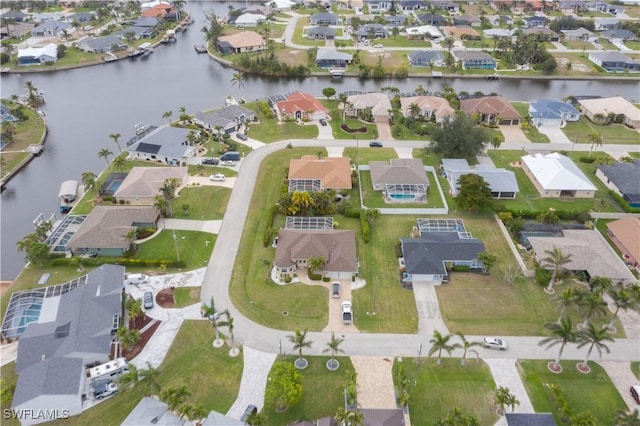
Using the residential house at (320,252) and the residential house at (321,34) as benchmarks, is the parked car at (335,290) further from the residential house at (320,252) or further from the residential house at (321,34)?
the residential house at (321,34)

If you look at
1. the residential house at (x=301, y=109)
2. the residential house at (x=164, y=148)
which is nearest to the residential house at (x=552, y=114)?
the residential house at (x=301, y=109)

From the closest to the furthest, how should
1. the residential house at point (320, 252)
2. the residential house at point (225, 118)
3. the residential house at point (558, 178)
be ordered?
the residential house at point (320, 252) < the residential house at point (558, 178) < the residential house at point (225, 118)

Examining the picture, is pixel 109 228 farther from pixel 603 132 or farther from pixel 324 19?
pixel 324 19

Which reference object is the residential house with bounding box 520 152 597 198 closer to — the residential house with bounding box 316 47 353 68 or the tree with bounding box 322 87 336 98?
the tree with bounding box 322 87 336 98

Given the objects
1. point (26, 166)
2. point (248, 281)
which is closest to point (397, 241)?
point (248, 281)

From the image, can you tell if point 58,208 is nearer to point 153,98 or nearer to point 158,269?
point 158,269
